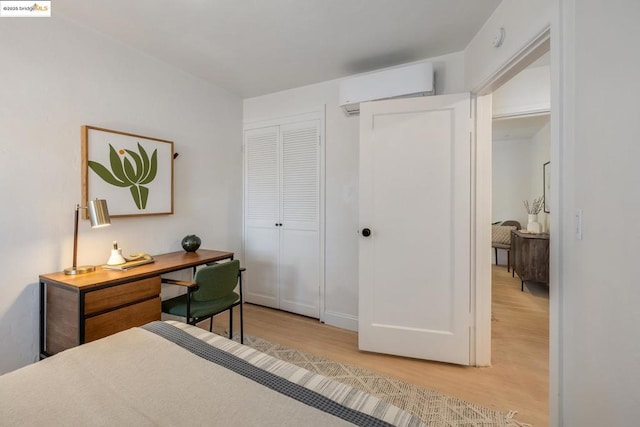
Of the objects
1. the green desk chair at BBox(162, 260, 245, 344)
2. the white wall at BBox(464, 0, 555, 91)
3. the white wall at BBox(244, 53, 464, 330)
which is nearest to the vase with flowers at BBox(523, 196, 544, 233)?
the white wall at BBox(464, 0, 555, 91)

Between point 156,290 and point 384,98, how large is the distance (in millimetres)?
2267

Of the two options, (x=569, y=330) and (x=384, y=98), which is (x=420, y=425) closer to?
(x=569, y=330)

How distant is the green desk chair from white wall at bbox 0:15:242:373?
65cm

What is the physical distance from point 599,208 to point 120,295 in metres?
2.40

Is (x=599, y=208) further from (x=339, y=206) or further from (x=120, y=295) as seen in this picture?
(x=120, y=295)

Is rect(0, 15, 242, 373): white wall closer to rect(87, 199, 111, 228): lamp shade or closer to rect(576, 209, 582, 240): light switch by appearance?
rect(87, 199, 111, 228): lamp shade

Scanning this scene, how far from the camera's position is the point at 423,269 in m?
2.23

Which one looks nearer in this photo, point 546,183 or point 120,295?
point 120,295

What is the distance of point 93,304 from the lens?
5.25 feet

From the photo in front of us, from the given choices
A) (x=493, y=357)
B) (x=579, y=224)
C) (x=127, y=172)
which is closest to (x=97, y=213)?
(x=127, y=172)

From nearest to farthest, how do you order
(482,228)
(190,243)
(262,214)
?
(482,228) < (190,243) < (262,214)

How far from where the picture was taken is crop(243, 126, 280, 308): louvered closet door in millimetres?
3217

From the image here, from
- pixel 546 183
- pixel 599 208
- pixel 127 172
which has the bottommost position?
pixel 599 208

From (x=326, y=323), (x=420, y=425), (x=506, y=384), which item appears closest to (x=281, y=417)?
A: (x=420, y=425)
